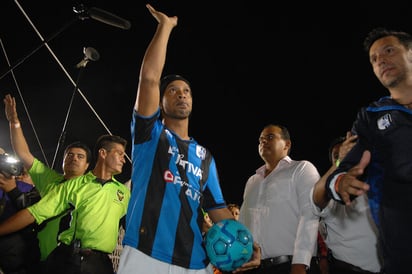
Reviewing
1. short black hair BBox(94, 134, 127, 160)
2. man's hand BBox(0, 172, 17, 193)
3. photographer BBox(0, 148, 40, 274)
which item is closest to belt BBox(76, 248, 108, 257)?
photographer BBox(0, 148, 40, 274)

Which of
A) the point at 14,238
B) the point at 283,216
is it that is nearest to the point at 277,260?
the point at 283,216

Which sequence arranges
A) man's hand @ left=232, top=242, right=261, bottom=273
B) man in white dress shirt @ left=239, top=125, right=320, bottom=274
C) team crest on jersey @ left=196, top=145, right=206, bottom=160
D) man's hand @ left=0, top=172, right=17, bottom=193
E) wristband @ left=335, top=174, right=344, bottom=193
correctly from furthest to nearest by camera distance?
man's hand @ left=0, top=172, right=17, bottom=193, man in white dress shirt @ left=239, top=125, right=320, bottom=274, team crest on jersey @ left=196, top=145, right=206, bottom=160, man's hand @ left=232, top=242, right=261, bottom=273, wristband @ left=335, top=174, right=344, bottom=193

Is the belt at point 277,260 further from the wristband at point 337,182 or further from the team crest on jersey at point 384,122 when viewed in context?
the team crest on jersey at point 384,122

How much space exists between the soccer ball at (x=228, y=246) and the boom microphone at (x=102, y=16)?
286 cm

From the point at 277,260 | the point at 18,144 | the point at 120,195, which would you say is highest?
the point at 18,144

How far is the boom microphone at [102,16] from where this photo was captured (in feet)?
14.6

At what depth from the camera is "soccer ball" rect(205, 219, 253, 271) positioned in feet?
8.41

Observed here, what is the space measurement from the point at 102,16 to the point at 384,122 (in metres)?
3.51

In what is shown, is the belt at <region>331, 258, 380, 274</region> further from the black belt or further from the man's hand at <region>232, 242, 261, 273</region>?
the black belt

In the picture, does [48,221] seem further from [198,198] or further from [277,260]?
[277,260]

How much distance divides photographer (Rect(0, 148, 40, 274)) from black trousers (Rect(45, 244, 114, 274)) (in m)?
0.74

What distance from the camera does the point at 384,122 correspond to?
243cm

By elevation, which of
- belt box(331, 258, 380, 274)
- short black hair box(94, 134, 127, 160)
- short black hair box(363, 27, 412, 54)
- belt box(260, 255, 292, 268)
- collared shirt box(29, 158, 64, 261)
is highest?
short black hair box(363, 27, 412, 54)

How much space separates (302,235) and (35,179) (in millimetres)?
3507
